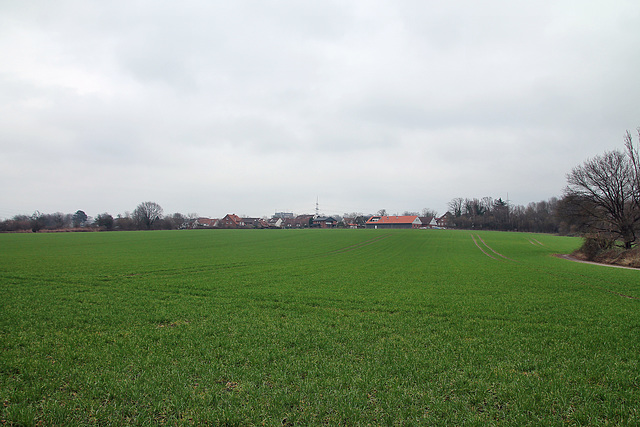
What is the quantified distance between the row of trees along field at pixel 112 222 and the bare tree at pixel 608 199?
134 metres

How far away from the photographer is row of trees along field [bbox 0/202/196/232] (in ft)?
328

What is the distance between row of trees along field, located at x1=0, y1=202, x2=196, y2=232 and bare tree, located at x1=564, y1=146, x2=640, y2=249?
133650 millimetres

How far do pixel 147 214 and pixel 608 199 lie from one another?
15353 centimetres

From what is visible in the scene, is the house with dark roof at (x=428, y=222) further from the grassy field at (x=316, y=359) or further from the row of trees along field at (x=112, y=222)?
the grassy field at (x=316, y=359)

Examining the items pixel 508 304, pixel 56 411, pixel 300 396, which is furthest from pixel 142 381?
pixel 508 304

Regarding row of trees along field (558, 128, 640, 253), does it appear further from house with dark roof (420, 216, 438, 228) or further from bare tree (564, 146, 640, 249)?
house with dark roof (420, 216, 438, 228)

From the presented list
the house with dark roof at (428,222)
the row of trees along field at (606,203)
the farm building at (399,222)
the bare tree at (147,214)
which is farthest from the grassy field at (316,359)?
the house with dark roof at (428,222)

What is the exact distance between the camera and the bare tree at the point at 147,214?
134375mm

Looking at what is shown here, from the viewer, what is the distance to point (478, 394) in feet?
18.1

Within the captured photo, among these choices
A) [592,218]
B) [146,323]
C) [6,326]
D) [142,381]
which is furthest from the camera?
[592,218]

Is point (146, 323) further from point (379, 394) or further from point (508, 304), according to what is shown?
point (508, 304)

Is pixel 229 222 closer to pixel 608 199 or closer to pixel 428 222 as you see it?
pixel 428 222

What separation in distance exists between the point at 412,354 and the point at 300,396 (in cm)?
318

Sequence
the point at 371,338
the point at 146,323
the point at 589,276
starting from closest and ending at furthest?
the point at 371,338 < the point at 146,323 < the point at 589,276
